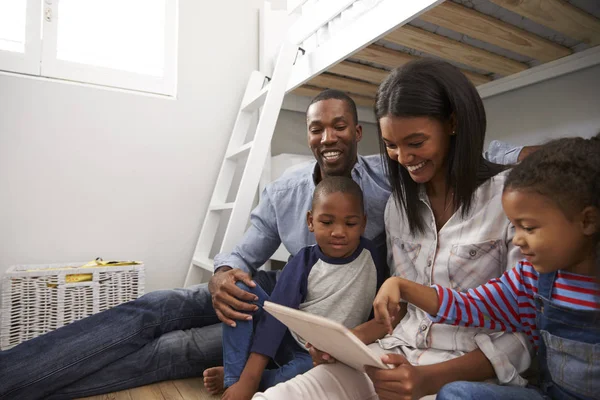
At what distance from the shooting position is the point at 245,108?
195cm

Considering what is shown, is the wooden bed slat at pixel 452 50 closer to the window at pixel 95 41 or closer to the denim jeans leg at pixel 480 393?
the denim jeans leg at pixel 480 393

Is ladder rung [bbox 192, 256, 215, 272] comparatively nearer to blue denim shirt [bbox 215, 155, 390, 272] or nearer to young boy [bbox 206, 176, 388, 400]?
blue denim shirt [bbox 215, 155, 390, 272]

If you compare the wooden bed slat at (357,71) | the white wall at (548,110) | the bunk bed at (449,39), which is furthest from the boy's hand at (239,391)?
the white wall at (548,110)

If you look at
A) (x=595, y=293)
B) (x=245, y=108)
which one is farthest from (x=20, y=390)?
(x=245, y=108)

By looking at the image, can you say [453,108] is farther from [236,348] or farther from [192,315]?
[192,315]

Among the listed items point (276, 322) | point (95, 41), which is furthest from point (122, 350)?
point (95, 41)

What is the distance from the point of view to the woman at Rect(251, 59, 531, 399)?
68 cm

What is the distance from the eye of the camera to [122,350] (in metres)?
1.13

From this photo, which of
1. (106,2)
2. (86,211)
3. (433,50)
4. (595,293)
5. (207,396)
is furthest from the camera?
(106,2)

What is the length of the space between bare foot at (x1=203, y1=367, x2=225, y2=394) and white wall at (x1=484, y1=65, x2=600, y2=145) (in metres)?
1.46

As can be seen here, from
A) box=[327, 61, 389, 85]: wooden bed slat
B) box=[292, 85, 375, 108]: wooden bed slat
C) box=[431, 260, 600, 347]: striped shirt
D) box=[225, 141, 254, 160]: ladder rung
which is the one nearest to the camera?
box=[431, 260, 600, 347]: striped shirt

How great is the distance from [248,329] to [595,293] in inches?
28.8

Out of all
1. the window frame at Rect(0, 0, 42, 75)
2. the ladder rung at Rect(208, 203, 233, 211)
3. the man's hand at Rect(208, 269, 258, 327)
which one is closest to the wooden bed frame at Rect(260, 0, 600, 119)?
the ladder rung at Rect(208, 203, 233, 211)

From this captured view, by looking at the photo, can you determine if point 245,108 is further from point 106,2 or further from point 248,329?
point 248,329
